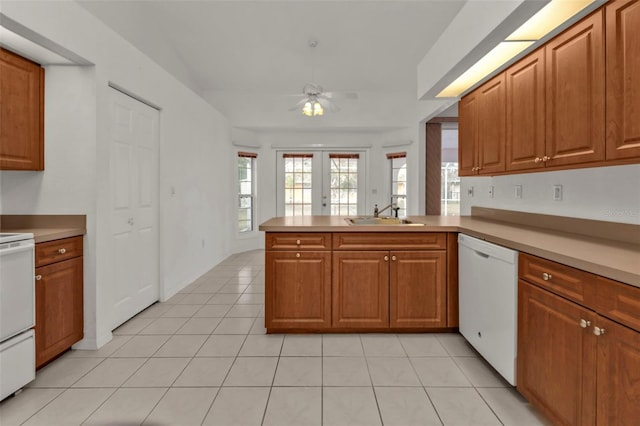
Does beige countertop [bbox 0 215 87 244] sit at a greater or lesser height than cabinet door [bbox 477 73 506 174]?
lesser

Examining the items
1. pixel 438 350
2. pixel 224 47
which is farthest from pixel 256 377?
pixel 224 47

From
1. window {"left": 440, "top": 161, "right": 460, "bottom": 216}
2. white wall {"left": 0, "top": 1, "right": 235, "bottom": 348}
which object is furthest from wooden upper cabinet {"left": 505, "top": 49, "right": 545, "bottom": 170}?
window {"left": 440, "top": 161, "right": 460, "bottom": 216}

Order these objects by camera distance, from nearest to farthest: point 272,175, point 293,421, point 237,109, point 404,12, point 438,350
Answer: point 293,421
point 438,350
point 404,12
point 237,109
point 272,175

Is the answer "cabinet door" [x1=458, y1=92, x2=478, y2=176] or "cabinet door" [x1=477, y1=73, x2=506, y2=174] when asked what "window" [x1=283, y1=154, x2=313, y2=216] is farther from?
"cabinet door" [x1=477, y1=73, x2=506, y2=174]

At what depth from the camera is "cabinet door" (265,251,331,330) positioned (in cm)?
268

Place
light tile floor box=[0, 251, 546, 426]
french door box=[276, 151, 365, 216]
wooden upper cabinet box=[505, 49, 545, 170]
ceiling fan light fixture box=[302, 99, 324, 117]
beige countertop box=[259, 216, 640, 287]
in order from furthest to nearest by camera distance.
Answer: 1. french door box=[276, 151, 365, 216]
2. ceiling fan light fixture box=[302, 99, 324, 117]
3. wooden upper cabinet box=[505, 49, 545, 170]
4. light tile floor box=[0, 251, 546, 426]
5. beige countertop box=[259, 216, 640, 287]

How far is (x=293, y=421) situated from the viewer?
1704 millimetres

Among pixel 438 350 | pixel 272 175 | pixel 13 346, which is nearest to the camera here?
pixel 13 346

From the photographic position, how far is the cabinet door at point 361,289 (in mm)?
2660

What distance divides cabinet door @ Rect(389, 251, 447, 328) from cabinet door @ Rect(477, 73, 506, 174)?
828 millimetres

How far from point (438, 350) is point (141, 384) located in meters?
2.06

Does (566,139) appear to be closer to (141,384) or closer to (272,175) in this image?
(141,384)

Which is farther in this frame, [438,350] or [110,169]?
[110,169]

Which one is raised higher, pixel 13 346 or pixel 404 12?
pixel 404 12
